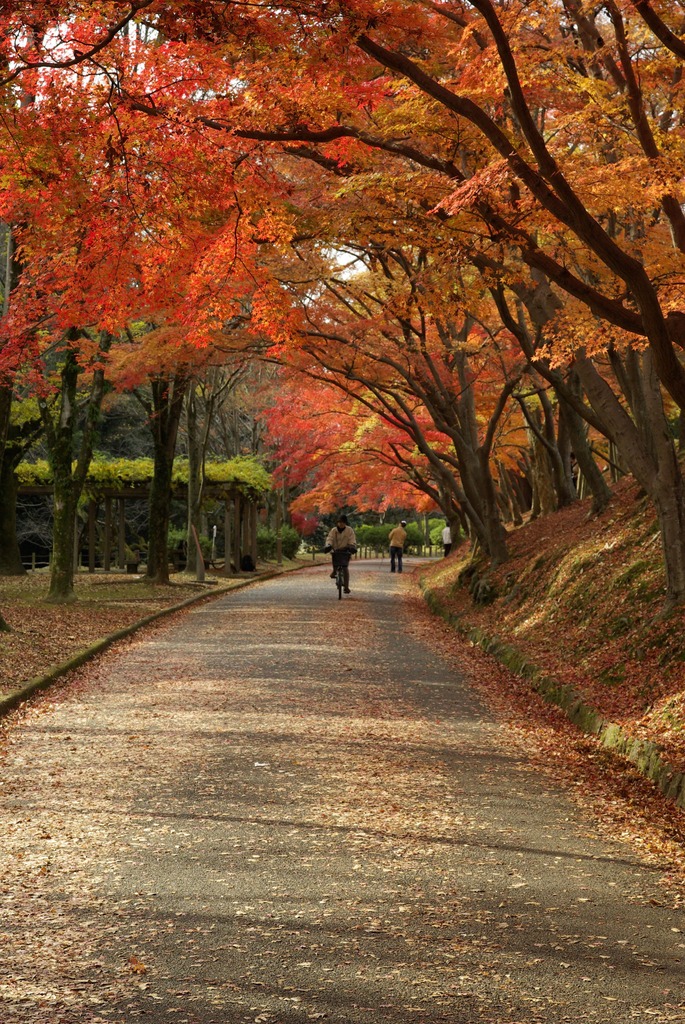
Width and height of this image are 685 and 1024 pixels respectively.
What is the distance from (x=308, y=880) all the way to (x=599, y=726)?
431 cm

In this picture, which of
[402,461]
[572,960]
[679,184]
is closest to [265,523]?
[402,461]

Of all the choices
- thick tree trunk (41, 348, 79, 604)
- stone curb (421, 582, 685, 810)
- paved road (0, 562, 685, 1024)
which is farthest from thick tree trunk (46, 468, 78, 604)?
paved road (0, 562, 685, 1024)

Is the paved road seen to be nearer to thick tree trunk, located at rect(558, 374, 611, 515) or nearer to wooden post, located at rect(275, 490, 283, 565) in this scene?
thick tree trunk, located at rect(558, 374, 611, 515)

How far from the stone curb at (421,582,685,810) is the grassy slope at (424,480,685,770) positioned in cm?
9

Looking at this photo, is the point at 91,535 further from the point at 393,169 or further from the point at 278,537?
the point at 393,169

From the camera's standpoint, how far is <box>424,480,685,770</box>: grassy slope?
8.89 metres

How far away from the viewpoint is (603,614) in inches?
506

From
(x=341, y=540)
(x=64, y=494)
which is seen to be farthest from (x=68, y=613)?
(x=341, y=540)

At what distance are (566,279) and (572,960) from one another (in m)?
5.62

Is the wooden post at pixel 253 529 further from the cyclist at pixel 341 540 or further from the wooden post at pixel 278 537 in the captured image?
the cyclist at pixel 341 540

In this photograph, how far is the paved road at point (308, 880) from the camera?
3611 millimetres

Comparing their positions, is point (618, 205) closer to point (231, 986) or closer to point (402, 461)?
point (231, 986)

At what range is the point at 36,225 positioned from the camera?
43.9 ft

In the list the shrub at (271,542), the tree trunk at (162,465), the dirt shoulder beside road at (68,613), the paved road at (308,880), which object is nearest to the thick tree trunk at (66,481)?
the dirt shoulder beside road at (68,613)
